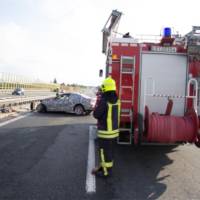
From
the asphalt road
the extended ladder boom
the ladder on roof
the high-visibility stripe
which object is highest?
the extended ladder boom

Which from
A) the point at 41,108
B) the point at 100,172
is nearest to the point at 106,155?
the point at 100,172

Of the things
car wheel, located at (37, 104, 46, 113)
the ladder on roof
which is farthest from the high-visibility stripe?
car wheel, located at (37, 104, 46, 113)

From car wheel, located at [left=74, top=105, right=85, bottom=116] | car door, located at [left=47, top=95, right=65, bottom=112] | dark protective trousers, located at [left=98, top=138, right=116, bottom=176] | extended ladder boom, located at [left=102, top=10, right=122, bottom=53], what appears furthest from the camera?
car door, located at [left=47, top=95, right=65, bottom=112]

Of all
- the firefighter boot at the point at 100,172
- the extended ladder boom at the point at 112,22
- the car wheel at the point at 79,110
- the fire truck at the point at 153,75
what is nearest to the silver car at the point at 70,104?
the car wheel at the point at 79,110

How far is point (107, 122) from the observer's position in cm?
641

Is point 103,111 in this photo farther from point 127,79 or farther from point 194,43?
point 194,43

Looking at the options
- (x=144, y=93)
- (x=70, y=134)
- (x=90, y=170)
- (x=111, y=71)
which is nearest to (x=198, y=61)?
(x=144, y=93)

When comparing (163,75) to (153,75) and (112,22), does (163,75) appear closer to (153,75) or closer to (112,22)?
(153,75)

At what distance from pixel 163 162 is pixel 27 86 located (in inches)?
2638

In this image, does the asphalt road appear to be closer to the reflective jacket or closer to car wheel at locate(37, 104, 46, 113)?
the reflective jacket

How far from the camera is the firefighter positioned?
20.9 feet

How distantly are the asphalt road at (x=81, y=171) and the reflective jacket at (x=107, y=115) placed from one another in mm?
893

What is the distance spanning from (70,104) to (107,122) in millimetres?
13650

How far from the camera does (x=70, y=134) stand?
38.4 feet
